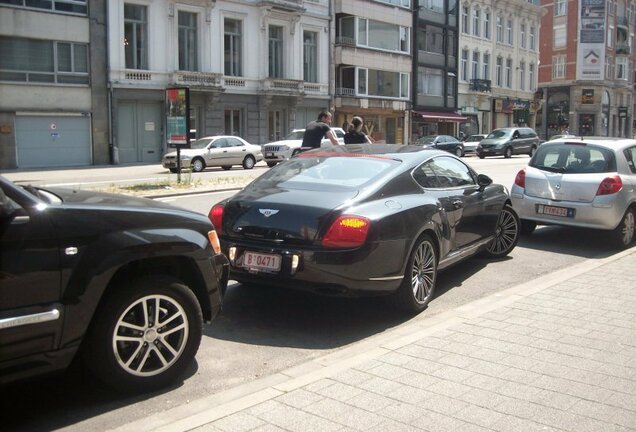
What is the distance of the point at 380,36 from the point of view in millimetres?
45656

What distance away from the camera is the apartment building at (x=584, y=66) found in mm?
70875

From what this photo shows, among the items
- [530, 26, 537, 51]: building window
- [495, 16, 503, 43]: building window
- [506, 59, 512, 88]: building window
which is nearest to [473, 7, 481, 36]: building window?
[495, 16, 503, 43]: building window

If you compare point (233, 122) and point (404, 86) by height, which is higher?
point (404, 86)

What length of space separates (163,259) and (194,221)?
354 mm

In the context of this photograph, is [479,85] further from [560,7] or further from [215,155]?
[215,155]


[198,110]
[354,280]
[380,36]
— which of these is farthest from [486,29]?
[354,280]

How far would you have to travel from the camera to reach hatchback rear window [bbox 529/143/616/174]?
31.0 feet

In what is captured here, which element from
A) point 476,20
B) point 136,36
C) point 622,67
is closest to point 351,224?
point 136,36

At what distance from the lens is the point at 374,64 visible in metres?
44.9

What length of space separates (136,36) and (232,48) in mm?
5973

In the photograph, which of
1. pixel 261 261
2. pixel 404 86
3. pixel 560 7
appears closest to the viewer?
pixel 261 261

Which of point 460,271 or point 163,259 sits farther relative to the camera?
point 460,271

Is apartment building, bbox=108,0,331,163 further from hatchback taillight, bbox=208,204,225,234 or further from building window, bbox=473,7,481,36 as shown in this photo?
hatchback taillight, bbox=208,204,225,234

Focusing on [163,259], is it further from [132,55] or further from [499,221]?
[132,55]
